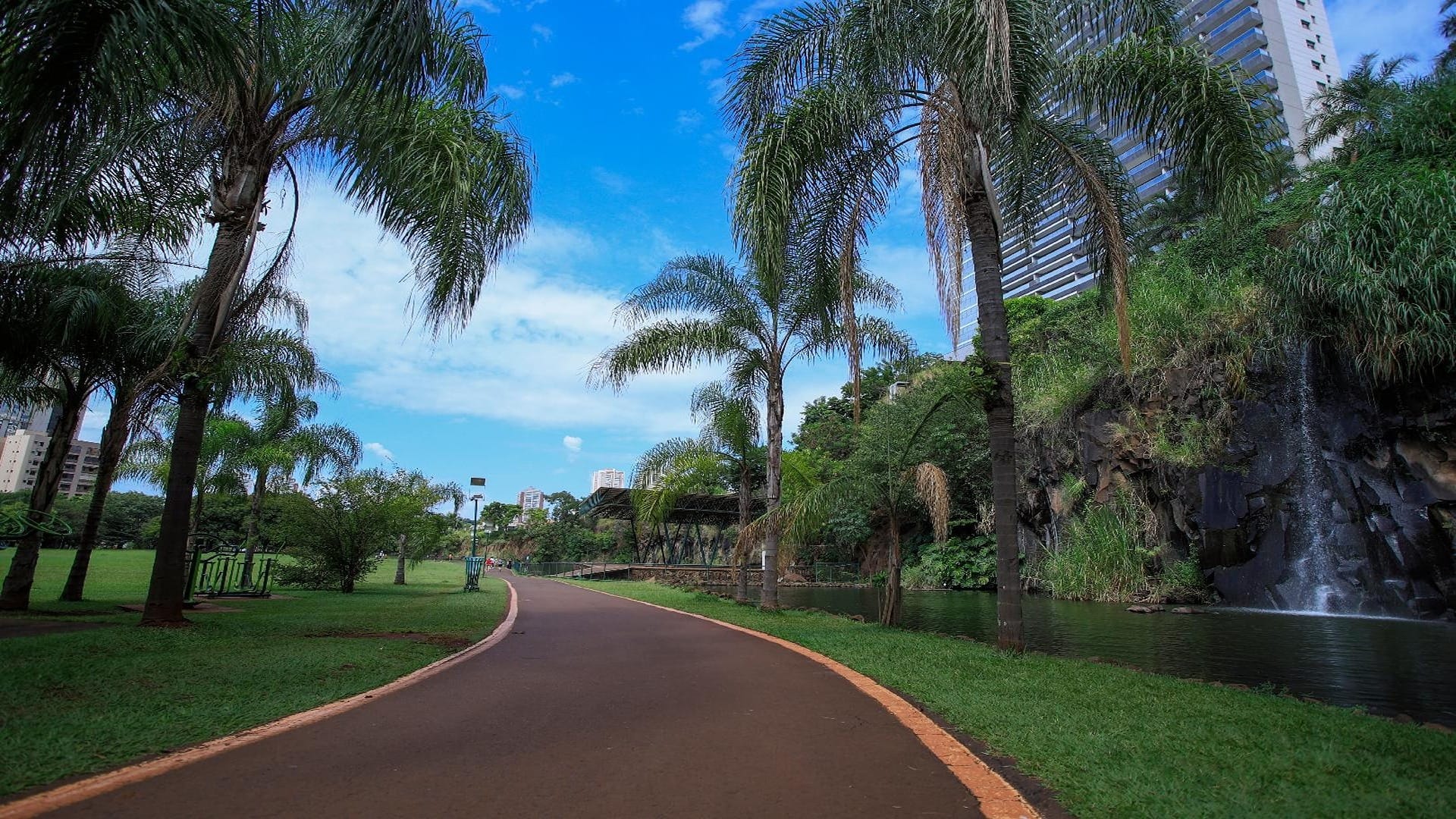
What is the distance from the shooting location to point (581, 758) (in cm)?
423

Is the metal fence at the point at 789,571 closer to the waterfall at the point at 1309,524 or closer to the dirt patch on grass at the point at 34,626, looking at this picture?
the waterfall at the point at 1309,524

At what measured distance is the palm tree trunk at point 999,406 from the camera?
30.1 feet

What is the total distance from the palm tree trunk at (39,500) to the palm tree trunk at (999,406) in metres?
13.2

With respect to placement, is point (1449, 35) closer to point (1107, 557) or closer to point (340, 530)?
point (1107, 557)

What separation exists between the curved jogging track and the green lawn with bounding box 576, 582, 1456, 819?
0.44m

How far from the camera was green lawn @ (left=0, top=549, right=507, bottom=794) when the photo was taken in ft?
13.2

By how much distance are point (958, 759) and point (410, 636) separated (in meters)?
8.04

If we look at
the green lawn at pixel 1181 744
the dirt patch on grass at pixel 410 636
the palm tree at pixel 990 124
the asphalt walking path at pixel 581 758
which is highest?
the palm tree at pixel 990 124

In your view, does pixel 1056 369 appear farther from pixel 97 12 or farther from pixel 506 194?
pixel 97 12

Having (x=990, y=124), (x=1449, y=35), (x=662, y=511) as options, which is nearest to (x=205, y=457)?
(x=662, y=511)

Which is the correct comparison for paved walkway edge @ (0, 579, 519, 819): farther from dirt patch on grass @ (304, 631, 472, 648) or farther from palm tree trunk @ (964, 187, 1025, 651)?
palm tree trunk @ (964, 187, 1025, 651)

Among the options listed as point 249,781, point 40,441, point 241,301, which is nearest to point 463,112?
point 241,301

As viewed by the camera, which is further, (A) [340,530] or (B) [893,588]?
(A) [340,530]

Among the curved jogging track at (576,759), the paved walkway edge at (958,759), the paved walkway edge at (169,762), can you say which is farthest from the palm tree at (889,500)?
the paved walkway edge at (169,762)
